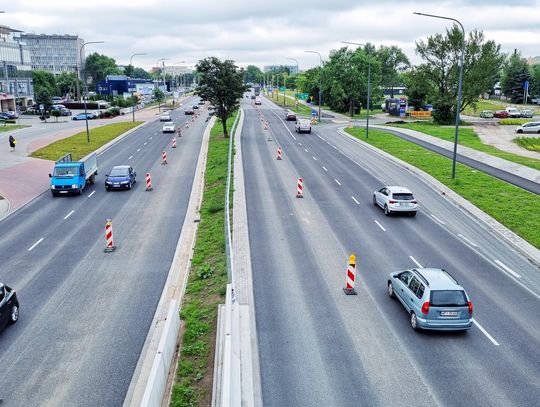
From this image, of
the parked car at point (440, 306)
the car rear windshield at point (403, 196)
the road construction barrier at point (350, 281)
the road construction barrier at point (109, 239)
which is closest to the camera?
the parked car at point (440, 306)

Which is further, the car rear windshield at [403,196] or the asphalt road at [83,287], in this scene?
the car rear windshield at [403,196]

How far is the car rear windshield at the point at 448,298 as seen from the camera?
1444 centimetres

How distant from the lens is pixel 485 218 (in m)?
27.2

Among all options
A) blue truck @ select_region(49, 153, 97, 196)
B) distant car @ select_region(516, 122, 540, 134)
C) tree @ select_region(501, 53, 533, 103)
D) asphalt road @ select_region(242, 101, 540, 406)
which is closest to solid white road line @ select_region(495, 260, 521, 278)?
asphalt road @ select_region(242, 101, 540, 406)

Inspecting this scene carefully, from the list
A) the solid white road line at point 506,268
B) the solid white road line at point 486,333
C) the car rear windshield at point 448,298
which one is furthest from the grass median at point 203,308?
the solid white road line at point 506,268

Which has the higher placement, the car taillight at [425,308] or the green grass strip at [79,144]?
the green grass strip at [79,144]

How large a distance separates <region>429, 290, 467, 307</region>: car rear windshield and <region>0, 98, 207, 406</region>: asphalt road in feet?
27.3

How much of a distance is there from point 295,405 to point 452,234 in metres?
16.0

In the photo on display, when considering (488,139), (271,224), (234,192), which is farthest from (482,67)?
(271,224)

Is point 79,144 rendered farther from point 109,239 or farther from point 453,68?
point 453,68

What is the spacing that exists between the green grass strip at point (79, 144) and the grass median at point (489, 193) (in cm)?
3046

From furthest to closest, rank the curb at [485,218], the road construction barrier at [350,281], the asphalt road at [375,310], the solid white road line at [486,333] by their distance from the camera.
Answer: the curb at [485,218] < the road construction barrier at [350,281] < the solid white road line at [486,333] < the asphalt road at [375,310]

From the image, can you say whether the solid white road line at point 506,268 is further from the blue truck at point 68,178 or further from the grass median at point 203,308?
the blue truck at point 68,178

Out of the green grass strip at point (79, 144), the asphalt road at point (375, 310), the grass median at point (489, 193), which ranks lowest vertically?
the asphalt road at point (375, 310)
